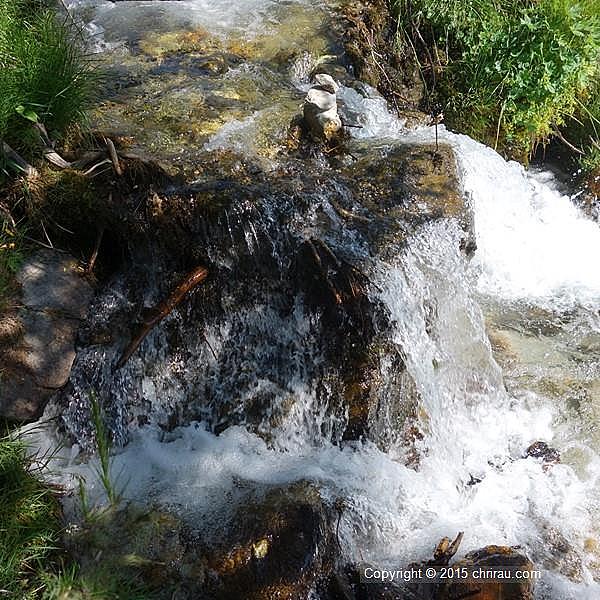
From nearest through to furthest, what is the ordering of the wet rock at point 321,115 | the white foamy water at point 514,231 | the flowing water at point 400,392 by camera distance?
the flowing water at point 400,392, the wet rock at point 321,115, the white foamy water at point 514,231

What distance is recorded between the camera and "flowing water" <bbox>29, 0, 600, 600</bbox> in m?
3.32

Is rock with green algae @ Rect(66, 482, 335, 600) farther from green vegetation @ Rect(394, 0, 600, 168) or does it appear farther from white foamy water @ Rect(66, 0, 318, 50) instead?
white foamy water @ Rect(66, 0, 318, 50)

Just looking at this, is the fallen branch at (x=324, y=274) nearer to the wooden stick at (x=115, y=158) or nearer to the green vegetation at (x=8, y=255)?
the wooden stick at (x=115, y=158)

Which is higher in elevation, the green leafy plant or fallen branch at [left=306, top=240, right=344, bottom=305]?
fallen branch at [left=306, top=240, right=344, bottom=305]

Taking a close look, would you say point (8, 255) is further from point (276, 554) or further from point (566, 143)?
point (566, 143)

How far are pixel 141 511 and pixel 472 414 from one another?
1.94 metres

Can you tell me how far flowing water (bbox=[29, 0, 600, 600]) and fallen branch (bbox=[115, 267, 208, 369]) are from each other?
10 centimetres

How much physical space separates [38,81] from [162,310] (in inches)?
58.2

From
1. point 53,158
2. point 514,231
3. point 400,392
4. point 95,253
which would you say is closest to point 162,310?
point 95,253

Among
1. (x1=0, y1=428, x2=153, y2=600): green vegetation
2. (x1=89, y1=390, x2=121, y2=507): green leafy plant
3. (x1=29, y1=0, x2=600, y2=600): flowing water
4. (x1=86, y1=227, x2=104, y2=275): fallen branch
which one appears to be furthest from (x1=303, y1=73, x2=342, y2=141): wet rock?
(x1=0, y1=428, x2=153, y2=600): green vegetation

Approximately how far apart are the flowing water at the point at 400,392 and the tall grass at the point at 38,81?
0.56 meters

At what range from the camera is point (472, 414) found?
3904 mm

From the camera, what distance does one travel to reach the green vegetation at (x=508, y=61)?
520cm

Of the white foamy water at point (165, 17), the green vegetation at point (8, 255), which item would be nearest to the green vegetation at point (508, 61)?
the white foamy water at point (165, 17)
